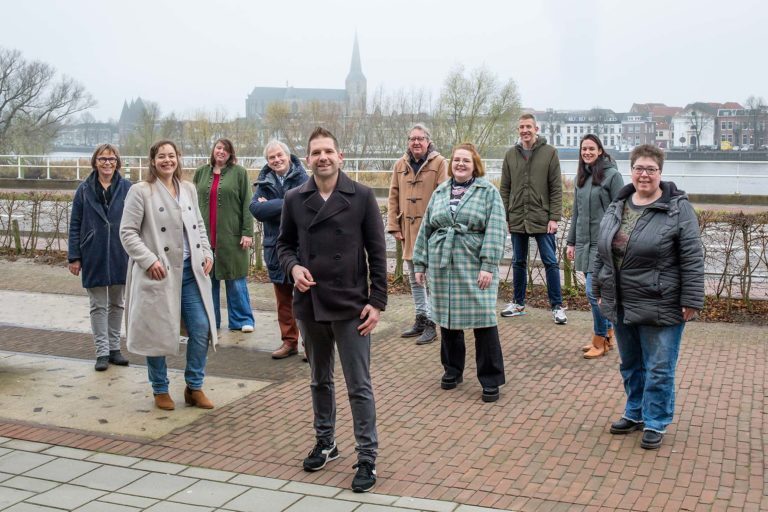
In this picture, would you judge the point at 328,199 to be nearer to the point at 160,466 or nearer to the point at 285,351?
the point at 160,466

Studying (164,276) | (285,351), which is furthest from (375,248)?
(285,351)

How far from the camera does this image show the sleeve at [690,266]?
520cm

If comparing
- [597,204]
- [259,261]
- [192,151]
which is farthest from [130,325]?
[192,151]

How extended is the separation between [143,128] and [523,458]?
5479 centimetres

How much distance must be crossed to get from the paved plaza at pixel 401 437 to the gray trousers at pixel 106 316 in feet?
0.81

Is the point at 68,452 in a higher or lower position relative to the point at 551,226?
lower

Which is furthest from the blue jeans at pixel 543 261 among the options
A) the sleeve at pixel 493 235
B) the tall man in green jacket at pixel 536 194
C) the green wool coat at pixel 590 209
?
the sleeve at pixel 493 235

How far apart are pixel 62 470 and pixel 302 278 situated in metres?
1.78

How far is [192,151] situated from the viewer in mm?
50656

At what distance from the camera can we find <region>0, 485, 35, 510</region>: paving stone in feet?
15.0

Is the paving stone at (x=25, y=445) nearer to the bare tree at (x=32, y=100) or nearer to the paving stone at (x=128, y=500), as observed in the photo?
the paving stone at (x=128, y=500)

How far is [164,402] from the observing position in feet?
20.6

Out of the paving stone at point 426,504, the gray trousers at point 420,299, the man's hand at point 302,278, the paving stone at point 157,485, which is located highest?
the man's hand at point 302,278

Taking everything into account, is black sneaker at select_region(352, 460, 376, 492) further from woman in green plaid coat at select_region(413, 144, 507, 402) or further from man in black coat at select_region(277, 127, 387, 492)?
woman in green plaid coat at select_region(413, 144, 507, 402)
